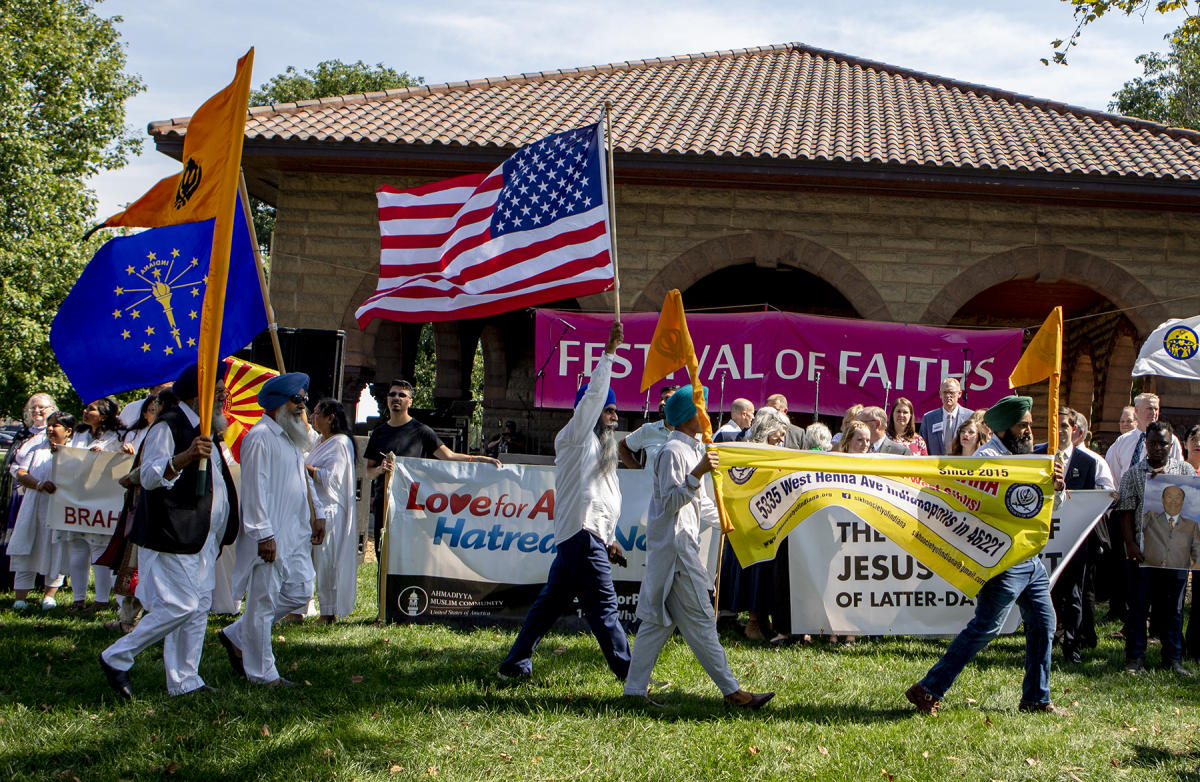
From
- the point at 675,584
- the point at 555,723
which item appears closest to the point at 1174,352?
the point at 675,584

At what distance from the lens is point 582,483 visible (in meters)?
6.39

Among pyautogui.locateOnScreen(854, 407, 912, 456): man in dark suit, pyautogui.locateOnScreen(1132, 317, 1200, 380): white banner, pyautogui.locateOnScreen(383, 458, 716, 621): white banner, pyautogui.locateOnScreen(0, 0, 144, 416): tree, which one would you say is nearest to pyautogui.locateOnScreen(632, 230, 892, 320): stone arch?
Answer: pyautogui.locateOnScreen(1132, 317, 1200, 380): white banner

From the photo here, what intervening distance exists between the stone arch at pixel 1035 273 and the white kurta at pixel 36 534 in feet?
35.8

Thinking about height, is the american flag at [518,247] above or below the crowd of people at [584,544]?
above

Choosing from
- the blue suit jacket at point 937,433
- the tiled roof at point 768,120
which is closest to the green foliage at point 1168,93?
the tiled roof at point 768,120

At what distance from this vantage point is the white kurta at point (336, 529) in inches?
323

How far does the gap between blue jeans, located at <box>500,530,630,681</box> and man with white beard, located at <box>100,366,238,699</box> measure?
1836 millimetres

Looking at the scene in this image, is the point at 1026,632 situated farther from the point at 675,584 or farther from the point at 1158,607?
the point at 1158,607

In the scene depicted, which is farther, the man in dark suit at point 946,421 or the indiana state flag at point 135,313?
the man in dark suit at point 946,421

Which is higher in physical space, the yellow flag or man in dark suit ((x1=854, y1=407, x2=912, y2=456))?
the yellow flag

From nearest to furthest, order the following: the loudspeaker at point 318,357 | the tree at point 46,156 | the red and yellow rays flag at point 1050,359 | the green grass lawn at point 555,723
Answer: the green grass lawn at point 555,723 → the red and yellow rays flag at point 1050,359 → the loudspeaker at point 318,357 → the tree at point 46,156

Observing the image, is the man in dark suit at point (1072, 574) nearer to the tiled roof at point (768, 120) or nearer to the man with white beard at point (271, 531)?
the man with white beard at point (271, 531)

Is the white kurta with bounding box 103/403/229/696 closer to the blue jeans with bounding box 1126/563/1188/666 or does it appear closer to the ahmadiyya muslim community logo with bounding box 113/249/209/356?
the ahmadiyya muslim community logo with bounding box 113/249/209/356

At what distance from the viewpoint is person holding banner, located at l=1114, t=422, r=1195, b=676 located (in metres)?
7.50
